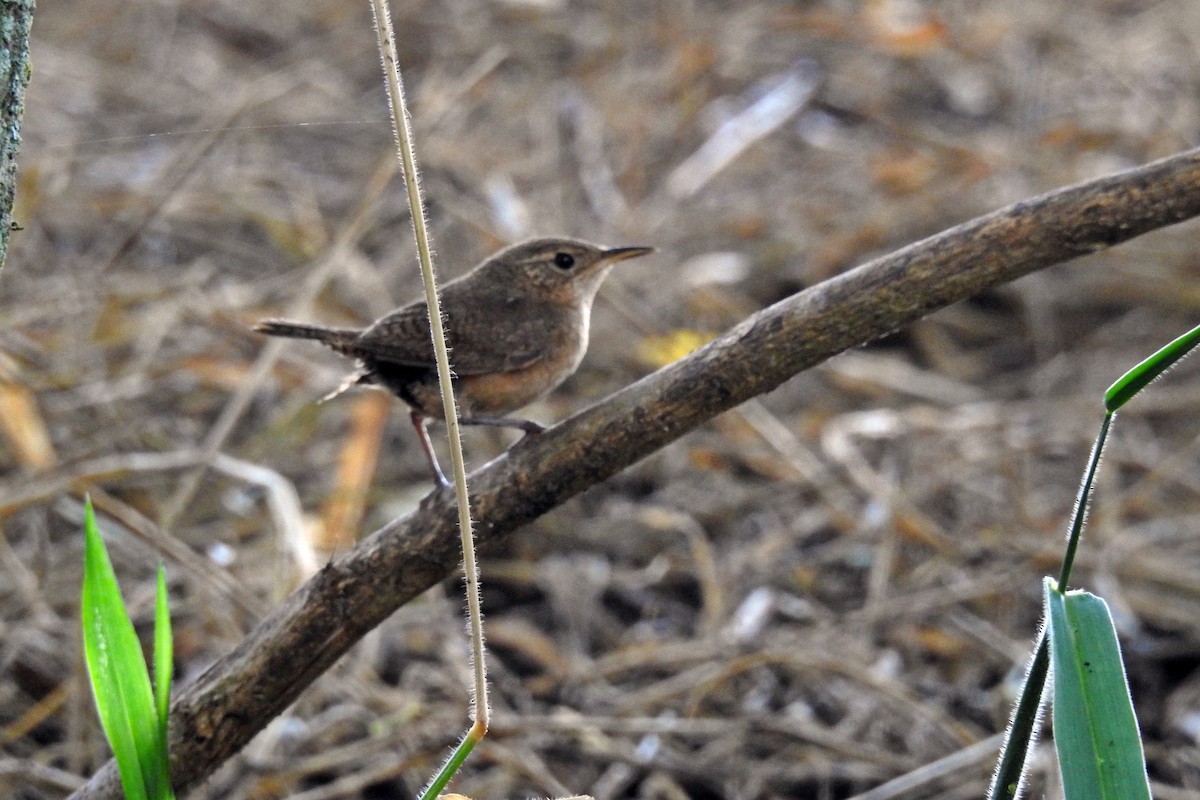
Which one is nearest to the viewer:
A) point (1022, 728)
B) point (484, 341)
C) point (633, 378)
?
point (1022, 728)

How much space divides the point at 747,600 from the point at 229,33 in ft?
19.7

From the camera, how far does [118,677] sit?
1.89m

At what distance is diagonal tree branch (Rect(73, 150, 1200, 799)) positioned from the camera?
186cm

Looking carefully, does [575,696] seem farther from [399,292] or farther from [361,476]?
[399,292]

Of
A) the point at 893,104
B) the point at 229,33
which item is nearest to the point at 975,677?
the point at 893,104

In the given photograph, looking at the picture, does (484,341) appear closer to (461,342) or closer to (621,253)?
(461,342)

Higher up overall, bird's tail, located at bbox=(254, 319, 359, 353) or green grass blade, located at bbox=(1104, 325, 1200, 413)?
bird's tail, located at bbox=(254, 319, 359, 353)

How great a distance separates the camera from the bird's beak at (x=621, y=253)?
9.47 feet

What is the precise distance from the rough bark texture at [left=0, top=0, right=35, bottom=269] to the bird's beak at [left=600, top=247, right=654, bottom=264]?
4.60 ft

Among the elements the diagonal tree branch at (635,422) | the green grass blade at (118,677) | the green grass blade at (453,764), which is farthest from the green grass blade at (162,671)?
the green grass blade at (453,764)

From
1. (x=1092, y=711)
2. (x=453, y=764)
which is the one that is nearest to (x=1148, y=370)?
(x=1092, y=711)

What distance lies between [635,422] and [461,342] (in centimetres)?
89

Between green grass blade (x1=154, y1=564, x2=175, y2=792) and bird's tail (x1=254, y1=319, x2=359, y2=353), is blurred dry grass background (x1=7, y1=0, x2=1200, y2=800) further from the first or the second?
Result: green grass blade (x1=154, y1=564, x2=175, y2=792)

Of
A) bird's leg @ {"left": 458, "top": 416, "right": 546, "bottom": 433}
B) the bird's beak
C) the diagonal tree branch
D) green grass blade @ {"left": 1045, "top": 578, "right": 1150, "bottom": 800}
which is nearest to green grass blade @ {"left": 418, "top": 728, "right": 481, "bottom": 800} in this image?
the diagonal tree branch
